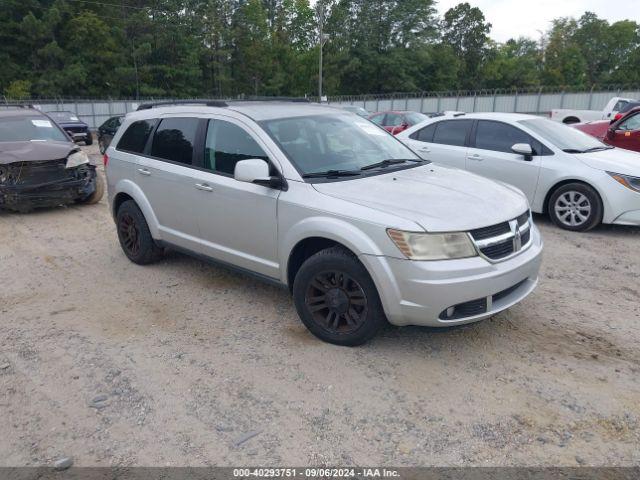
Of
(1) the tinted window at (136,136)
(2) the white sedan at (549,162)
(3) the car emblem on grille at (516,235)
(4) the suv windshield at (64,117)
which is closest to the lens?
(3) the car emblem on grille at (516,235)

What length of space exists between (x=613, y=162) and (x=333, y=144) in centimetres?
442

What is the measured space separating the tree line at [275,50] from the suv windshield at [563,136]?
46505 millimetres

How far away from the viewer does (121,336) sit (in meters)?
4.28

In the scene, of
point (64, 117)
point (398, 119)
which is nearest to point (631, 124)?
point (398, 119)

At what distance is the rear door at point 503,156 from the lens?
7.48 metres

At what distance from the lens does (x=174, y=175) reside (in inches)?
201

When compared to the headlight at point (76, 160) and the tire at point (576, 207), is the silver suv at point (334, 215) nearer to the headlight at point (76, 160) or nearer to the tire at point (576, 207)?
the tire at point (576, 207)

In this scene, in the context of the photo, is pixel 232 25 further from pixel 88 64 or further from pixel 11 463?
pixel 11 463

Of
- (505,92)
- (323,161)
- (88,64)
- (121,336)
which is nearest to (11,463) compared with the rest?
(121,336)

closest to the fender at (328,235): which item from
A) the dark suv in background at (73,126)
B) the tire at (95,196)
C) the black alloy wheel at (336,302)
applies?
the black alloy wheel at (336,302)

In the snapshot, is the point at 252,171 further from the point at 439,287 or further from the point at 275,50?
the point at 275,50

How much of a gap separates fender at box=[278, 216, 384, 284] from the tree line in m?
Result: 47.9

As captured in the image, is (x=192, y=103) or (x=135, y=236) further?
(x=135, y=236)

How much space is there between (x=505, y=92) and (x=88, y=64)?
37254 millimetres
